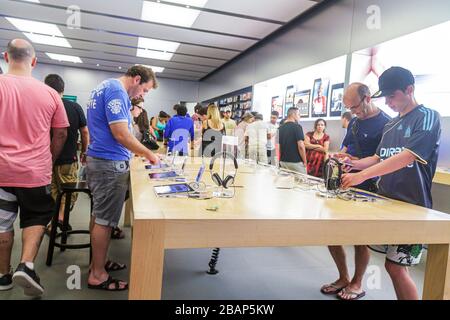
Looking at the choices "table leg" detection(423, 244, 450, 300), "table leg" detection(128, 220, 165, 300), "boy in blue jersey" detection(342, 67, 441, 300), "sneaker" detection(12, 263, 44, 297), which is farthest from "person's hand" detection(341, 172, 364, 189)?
"sneaker" detection(12, 263, 44, 297)

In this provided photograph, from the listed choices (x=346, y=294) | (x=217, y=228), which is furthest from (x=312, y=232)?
(x=346, y=294)

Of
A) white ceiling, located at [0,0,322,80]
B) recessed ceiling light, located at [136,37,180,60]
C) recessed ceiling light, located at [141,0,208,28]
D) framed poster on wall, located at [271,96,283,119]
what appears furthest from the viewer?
recessed ceiling light, located at [136,37,180,60]

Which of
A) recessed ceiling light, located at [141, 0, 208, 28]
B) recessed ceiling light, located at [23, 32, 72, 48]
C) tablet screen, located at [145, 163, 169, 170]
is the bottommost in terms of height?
tablet screen, located at [145, 163, 169, 170]

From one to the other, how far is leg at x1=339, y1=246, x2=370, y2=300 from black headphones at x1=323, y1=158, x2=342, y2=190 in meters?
0.71

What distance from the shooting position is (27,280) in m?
1.65

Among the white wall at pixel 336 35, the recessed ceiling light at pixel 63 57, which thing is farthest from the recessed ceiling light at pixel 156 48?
the recessed ceiling light at pixel 63 57

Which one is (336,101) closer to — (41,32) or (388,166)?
(388,166)

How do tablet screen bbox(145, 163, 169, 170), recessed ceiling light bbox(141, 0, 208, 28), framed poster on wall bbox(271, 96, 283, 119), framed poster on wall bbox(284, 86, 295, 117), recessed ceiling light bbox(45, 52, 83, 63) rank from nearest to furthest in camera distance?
tablet screen bbox(145, 163, 169, 170) < recessed ceiling light bbox(141, 0, 208, 28) < framed poster on wall bbox(284, 86, 295, 117) < framed poster on wall bbox(271, 96, 283, 119) < recessed ceiling light bbox(45, 52, 83, 63)

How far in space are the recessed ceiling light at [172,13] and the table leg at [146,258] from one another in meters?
4.45

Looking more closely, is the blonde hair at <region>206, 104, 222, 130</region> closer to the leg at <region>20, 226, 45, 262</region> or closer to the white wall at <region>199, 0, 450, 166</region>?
the white wall at <region>199, 0, 450, 166</region>

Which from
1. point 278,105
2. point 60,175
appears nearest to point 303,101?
point 278,105

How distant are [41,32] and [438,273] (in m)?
8.00

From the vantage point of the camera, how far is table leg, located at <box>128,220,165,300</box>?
0.95 meters
